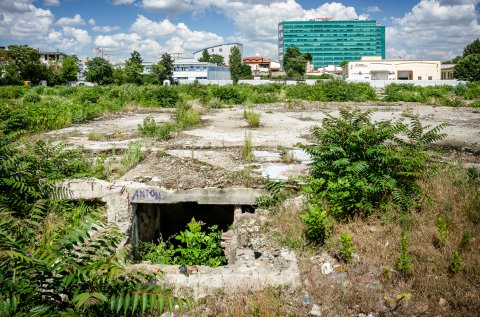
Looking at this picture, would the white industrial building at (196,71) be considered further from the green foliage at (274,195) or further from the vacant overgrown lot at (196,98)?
the green foliage at (274,195)

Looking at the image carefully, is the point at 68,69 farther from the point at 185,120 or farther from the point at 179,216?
the point at 179,216

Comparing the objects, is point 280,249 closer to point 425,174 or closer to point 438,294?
point 438,294

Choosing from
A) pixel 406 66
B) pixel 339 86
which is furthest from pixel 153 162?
pixel 406 66

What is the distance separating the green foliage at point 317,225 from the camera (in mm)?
3998

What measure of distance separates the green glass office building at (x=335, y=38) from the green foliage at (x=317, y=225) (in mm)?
151430

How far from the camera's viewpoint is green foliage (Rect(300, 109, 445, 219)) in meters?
4.41

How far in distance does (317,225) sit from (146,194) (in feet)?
8.82

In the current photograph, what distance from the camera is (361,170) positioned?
14.8 ft

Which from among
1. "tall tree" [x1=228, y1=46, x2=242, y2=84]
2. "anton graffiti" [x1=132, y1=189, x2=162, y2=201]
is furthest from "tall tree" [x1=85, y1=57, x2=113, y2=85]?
"anton graffiti" [x1=132, y1=189, x2=162, y2=201]

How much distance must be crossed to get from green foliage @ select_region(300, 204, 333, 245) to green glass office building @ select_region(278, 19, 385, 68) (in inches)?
5962

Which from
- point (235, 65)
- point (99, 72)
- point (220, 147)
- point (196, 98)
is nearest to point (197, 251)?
point (220, 147)

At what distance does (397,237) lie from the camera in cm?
398

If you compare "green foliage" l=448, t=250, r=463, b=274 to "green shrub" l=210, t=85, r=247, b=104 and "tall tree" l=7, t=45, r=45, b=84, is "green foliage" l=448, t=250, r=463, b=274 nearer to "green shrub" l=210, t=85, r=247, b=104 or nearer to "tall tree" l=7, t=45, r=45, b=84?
"green shrub" l=210, t=85, r=247, b=104

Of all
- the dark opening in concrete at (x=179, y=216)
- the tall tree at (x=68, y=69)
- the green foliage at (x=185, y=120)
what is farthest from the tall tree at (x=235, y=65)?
the dark opening in concrete at (x=179, y=216)
